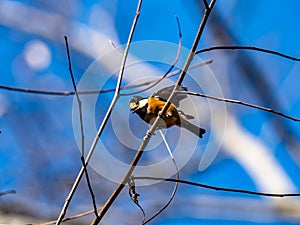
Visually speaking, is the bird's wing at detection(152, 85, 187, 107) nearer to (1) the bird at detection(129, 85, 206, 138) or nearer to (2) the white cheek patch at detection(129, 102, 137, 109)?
(1) the bird at detection(129, 85, 206, 138)

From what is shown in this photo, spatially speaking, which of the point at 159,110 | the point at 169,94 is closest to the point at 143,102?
the point at 159,110

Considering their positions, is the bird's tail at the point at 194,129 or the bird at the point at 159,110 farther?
the bird's tail at the point at 194,129

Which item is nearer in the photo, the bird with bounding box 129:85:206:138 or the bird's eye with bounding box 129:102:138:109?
the bird with bounding box 129:85:206:138

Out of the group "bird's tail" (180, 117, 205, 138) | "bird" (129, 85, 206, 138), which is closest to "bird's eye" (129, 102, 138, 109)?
"bird" (129, 85, 206, 138)

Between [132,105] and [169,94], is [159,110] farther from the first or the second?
[169,94]

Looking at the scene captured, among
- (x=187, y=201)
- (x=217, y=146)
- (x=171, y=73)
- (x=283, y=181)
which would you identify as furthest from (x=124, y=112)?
(x=283, y=181)

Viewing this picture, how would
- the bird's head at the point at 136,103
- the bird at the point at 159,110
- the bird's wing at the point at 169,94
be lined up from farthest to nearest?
the bird's head at the point at 136,103
the bird at the point at 159,110
the bird's wing at the point at 169,94

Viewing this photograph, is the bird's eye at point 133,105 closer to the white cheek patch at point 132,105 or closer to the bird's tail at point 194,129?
the white cheek patch at point 132,105

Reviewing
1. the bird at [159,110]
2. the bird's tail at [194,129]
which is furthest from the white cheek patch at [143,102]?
the bird's tail at [194,129]
